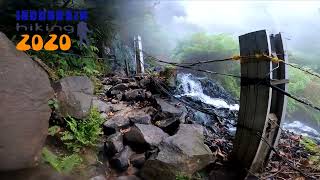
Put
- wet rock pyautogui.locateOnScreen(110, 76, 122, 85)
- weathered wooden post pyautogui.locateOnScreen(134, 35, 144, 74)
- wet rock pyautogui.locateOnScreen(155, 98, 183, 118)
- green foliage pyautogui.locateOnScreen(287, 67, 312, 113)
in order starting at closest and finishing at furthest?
wet rock pyautogui.locateOnScreen(155, 98, 183, 118) < wet rock pyautogui.locateOnScreen(110, 76, 122, 85) < weathered wooden post pyautogui.locateOnScreen(134, 35, 144, 74) < green foliage pyautogui.locateOnScreen(287, 67, 312, 113)

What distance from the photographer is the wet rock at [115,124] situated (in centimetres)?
700

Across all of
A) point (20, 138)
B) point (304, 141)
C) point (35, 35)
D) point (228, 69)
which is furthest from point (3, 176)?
point (228, 69)

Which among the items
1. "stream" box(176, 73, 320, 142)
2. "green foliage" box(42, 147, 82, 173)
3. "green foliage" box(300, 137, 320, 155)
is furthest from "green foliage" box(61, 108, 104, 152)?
"stream" box(176, 73, 320, 142)

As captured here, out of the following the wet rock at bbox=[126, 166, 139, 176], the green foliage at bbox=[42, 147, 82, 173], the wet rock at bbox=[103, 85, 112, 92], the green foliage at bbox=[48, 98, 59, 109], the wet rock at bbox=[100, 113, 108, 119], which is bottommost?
the wet rock at bbox=[126, 166, 139, 176]

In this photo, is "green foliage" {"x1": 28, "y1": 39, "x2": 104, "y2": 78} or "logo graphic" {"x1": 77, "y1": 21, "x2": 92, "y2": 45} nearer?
"green foliage" {"x1": 28, "y1": 39, "x2": 104, "y2": 78}

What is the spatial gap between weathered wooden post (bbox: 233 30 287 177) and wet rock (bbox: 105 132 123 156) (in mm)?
2375

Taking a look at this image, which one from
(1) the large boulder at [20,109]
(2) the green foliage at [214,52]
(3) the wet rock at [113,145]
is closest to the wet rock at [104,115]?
(3) the wet rock at [113,145]

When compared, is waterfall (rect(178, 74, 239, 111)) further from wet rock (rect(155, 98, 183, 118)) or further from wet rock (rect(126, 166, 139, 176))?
wet rock (rect(126, 166, 139, 176))

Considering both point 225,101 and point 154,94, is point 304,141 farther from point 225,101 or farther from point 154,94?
point 225,101

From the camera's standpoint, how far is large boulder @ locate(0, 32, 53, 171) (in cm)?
479

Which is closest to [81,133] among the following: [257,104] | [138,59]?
[257,104]

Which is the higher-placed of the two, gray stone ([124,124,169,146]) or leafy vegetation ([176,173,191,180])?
gray stone ([124,124,169,146])

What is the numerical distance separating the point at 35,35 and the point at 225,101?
8.11 metres

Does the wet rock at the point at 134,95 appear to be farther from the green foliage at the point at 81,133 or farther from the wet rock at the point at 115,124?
the green foliage at the point at 81,133
